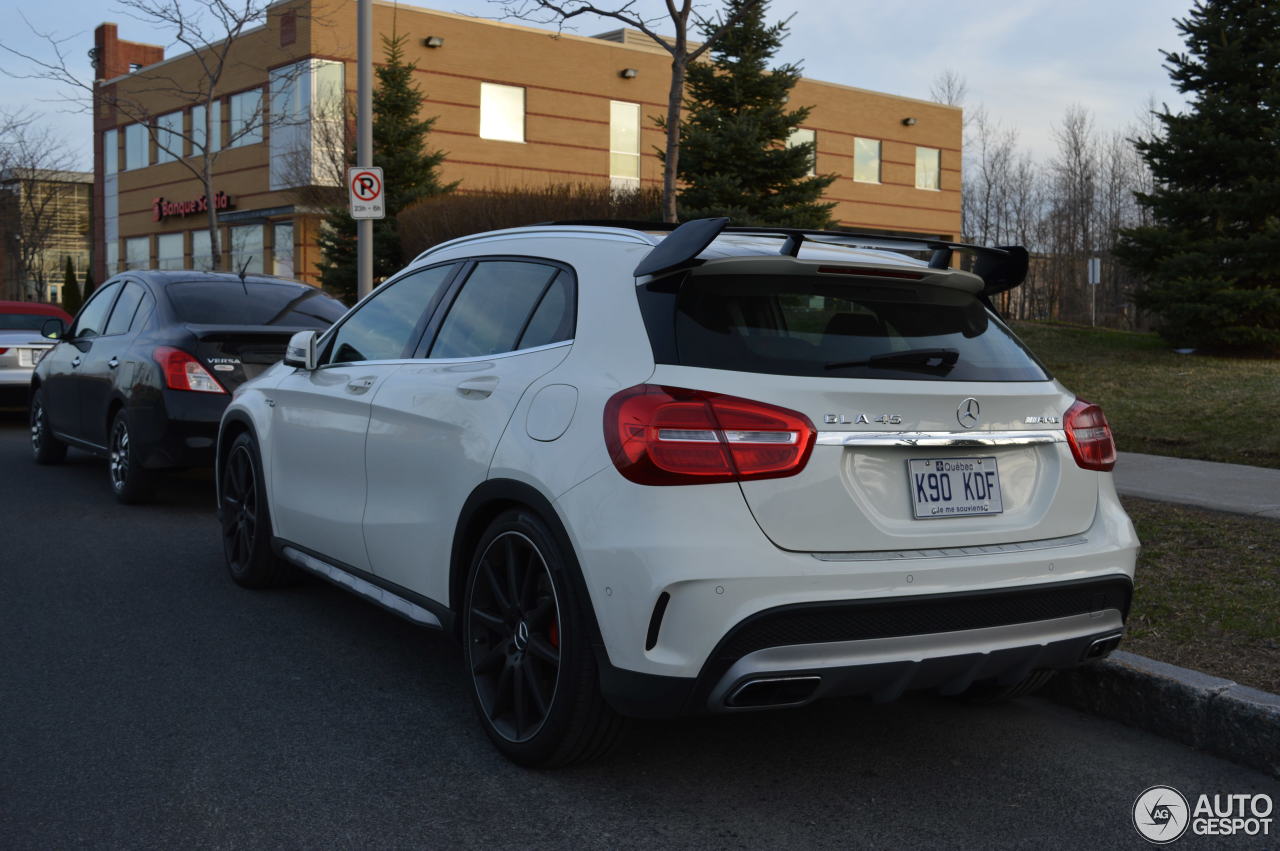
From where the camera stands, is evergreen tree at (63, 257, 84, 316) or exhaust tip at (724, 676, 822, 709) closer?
exhaust tip at (724, 676, 822, 709)

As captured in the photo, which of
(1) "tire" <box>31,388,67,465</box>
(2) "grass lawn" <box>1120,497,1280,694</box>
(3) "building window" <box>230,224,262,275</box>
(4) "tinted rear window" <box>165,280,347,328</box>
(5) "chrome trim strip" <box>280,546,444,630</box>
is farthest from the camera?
(3) "building window" <box>230,224,262,275</box>

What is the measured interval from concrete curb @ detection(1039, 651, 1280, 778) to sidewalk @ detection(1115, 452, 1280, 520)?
3.43 m

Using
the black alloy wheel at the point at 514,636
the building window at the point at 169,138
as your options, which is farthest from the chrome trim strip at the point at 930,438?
the building window at the point at 169,138

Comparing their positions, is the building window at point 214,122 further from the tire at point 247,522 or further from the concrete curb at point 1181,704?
the concrete curb at point 1181,704

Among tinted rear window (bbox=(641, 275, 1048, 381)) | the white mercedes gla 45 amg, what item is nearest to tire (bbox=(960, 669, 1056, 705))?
the white mercedes gla 45 amg

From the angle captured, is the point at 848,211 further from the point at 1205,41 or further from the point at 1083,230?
the point at 1205,41

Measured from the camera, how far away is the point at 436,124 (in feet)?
117

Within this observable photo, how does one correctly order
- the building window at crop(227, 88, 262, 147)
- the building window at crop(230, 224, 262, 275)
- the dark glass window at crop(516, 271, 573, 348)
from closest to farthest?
the dark glass window at crop(516, 271, 573, 348) → the building window at crop(227, 88, 262, 147) → the building window at crop(230, 224, 262, 275)

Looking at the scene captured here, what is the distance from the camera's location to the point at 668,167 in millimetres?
13875

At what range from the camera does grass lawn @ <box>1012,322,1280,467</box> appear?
36.7 ft

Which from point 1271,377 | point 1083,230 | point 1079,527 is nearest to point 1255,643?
point 1079,527

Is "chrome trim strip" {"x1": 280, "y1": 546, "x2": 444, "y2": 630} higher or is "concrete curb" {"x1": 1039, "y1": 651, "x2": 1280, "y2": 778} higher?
"chrome trim strip" {"x1": 280, "y1": 546, "x2": 444, "y2": 630}

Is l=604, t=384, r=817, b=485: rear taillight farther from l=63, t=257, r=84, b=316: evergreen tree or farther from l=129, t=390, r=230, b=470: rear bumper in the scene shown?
l=63, t=257, r=84, b=316: evergreen tree

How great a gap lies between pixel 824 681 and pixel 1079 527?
1.05 metres
